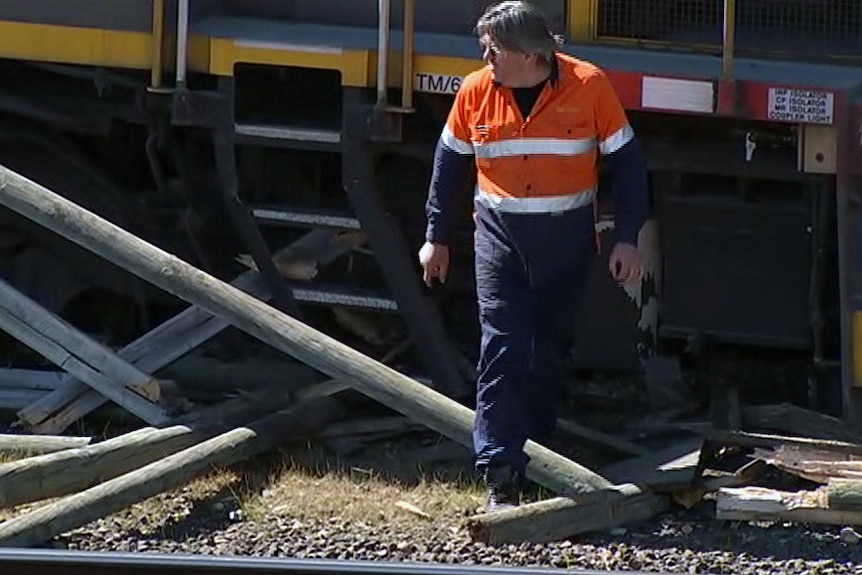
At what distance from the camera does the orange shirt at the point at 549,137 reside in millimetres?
5969

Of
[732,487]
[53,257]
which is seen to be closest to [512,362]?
[732,487]

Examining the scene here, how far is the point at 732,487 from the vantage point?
6.29 m

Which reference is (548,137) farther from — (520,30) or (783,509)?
(783,509)

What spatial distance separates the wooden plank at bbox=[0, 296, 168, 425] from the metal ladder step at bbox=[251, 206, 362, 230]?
769 millimetres

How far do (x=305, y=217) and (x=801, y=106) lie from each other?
187 centimetres

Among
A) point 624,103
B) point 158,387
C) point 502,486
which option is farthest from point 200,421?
point 624,103

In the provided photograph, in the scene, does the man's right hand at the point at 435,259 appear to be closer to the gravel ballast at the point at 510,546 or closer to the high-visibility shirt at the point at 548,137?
the high-visibility shirt at the point at 548,137

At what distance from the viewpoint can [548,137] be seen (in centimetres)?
596

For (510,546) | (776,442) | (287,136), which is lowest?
(510,546)

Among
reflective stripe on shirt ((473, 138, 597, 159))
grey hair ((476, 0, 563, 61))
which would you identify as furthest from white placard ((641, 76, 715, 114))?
grey hair ((476, 0, 563, 61))

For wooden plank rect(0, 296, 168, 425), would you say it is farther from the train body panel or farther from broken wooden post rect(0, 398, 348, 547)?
the train body panel

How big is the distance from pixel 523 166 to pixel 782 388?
1.99 meters

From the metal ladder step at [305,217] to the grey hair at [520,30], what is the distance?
4.51 feet

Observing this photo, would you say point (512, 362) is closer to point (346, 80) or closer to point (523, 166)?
point (523, 166)
